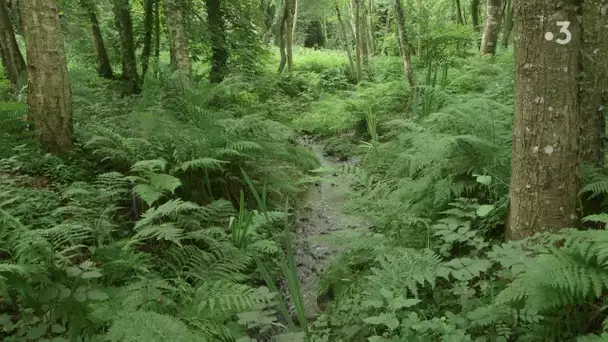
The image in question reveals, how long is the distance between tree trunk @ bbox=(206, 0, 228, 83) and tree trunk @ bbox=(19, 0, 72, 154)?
196 inches

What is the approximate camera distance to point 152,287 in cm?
275

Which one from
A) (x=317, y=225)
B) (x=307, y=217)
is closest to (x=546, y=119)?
(x=317, y=225)

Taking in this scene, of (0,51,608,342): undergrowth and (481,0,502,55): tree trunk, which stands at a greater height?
(481,0,502,55): tree trunk

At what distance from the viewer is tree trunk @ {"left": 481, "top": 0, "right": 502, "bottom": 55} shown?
26.0 feet

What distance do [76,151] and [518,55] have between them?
425 centimetres

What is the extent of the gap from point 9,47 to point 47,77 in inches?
183

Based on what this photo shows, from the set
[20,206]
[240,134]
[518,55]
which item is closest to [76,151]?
[20,206]

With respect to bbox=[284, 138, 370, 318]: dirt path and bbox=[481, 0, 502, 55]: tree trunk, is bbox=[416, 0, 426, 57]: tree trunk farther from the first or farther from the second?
bbox=[284, 138, 370, 318]: dirt path

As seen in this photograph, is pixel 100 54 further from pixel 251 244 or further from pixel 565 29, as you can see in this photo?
pixel 565 29

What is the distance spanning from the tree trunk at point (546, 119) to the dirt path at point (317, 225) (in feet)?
4.96

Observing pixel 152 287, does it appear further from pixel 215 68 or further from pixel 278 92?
pixel 278 92

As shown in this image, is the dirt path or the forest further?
the dirt path

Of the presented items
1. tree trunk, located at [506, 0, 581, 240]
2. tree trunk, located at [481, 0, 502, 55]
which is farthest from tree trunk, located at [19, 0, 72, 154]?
tree trunk, located at [481, 0, 502, 55]

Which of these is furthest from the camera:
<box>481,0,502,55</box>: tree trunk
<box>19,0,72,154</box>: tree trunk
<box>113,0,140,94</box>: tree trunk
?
<box>113,0,140,94</box>: tree trunk
